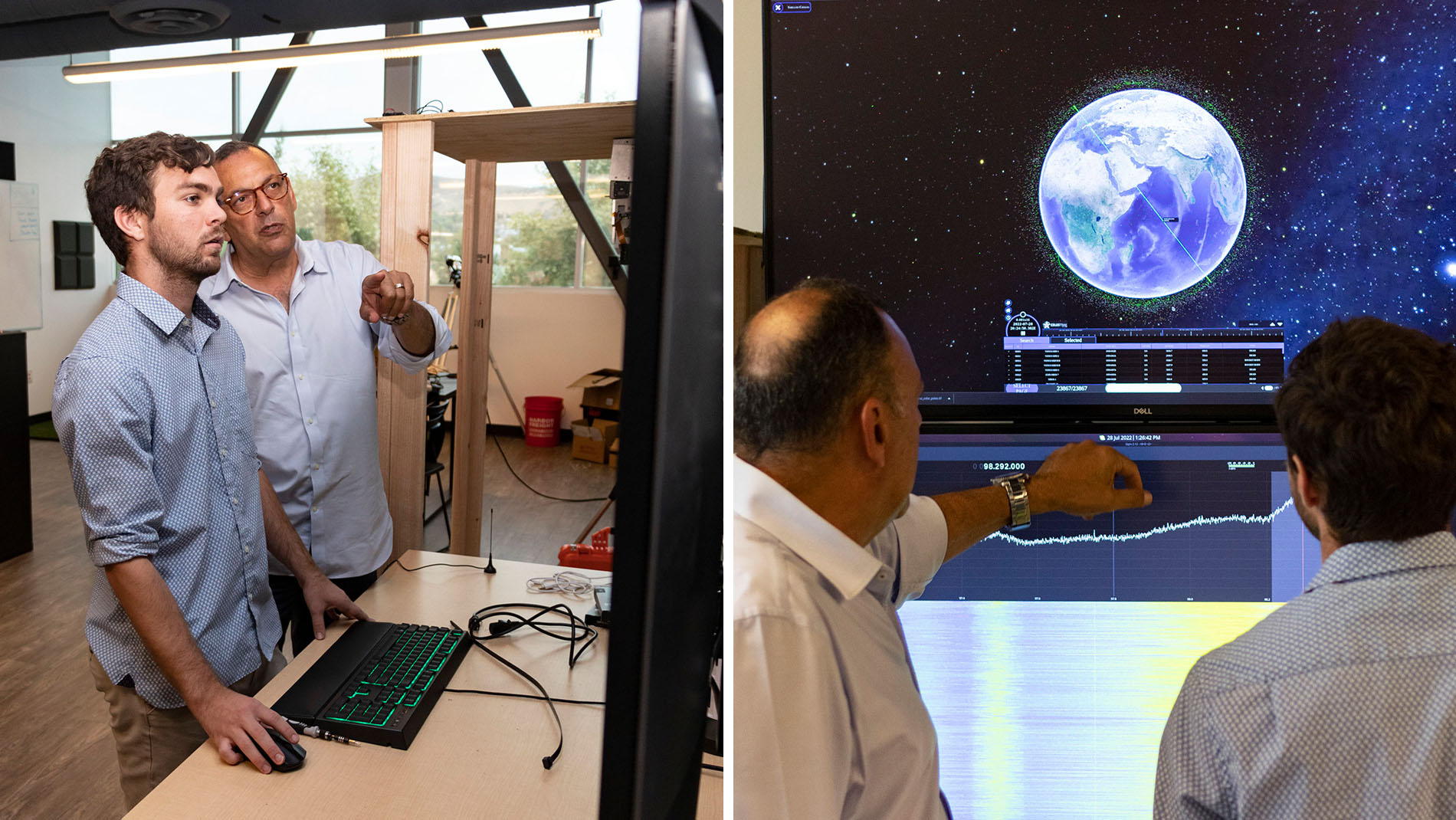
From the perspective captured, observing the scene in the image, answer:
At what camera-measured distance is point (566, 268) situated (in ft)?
20.9

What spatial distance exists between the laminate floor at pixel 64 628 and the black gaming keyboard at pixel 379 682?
1.57 feet

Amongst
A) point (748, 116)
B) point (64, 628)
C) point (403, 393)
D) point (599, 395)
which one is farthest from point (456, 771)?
point (599, 395)

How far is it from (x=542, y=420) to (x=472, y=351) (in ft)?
12.2

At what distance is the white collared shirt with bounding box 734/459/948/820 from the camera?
0.53m

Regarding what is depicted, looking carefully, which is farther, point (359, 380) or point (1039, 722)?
point (359, 380)

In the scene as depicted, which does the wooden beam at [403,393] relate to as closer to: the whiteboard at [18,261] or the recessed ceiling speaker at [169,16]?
the recessed ceiling speaker at [169,16]

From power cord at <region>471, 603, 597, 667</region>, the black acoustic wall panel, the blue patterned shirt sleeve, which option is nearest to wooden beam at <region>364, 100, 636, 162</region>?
the blue patterned shirt sleeve

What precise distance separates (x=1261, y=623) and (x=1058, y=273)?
32cm

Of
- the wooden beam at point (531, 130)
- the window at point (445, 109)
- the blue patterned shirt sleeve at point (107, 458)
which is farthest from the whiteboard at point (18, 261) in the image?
the blue patterned shirt sleeve at point (107, 458)

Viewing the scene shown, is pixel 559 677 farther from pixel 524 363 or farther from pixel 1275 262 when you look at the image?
pixel 524 363

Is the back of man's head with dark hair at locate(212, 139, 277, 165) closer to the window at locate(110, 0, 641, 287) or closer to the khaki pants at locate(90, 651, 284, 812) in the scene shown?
the khaki pants at locate(90, 651, 284, 812)

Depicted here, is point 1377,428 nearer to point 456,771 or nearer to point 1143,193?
point 1143,193

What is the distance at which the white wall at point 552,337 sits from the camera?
247 inches

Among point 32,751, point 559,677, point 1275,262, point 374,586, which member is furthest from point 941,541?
point 32,751
